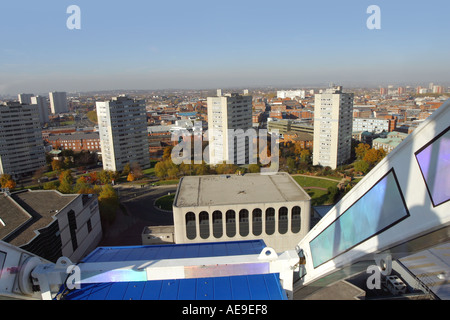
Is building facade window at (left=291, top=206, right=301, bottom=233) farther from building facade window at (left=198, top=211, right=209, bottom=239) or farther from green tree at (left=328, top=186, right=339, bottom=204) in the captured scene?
green tree at (left=328, top=186, right=339, bottom=204)

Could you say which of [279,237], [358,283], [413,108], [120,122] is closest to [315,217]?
[279,237]

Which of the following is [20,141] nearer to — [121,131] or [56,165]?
[56,165]

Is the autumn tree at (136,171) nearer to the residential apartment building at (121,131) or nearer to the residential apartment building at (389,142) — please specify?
the residential apartment building at (121,131)

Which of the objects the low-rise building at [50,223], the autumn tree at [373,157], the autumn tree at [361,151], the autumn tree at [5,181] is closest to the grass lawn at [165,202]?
the low-rise building at [50,223]

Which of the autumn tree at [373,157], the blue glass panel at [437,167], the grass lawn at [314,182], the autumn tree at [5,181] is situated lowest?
the grass lawn at [314,182]

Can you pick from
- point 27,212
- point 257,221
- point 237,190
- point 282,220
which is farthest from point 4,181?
point 282,220
